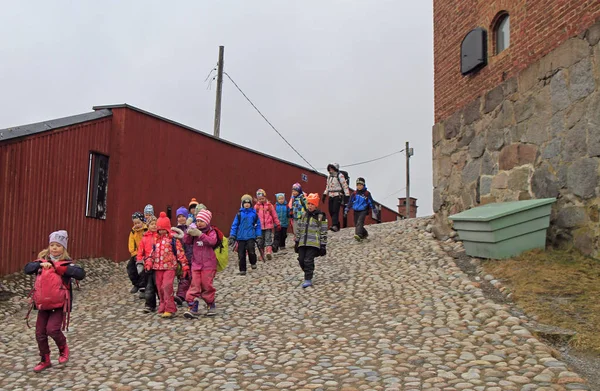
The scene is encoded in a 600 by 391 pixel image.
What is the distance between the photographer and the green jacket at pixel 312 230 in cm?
905

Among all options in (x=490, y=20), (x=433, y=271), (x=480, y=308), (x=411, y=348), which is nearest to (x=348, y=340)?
(x=411, y=348)

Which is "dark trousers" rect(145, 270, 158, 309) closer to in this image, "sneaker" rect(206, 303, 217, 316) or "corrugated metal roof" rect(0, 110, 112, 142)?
"sneaker" rect(206, 303, 217, 316)

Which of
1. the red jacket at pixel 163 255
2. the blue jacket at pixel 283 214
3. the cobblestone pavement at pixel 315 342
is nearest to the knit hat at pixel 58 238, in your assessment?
the cobblestone pavement at pixel 315 342

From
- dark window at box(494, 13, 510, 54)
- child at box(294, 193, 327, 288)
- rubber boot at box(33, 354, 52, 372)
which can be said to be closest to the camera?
rubber boot at box(33, 354, 52, 372)

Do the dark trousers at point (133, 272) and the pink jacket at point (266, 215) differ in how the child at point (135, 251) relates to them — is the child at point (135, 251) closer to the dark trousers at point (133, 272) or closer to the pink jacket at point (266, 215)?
the dark trousers at point (133, 272)

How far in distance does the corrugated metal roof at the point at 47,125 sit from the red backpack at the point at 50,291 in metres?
4.75

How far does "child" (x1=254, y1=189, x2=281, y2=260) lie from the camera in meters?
11.8

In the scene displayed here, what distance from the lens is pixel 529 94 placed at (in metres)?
9.30

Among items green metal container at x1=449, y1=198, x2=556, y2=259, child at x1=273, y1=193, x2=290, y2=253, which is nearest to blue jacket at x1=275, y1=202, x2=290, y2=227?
child at x1=273, y1=193, x2=290, y2=253

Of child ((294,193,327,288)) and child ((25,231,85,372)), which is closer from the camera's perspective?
child ((25,231,85,372))

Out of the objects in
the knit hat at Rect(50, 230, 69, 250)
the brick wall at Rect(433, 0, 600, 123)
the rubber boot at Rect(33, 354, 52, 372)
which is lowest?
the rubber boot at Rect(33, 354, 52, 372)

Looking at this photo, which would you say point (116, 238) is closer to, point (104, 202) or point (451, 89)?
point (104, 202)

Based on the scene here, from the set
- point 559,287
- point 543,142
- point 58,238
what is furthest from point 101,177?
point 559,287

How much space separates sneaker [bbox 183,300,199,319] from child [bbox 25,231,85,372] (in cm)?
176
